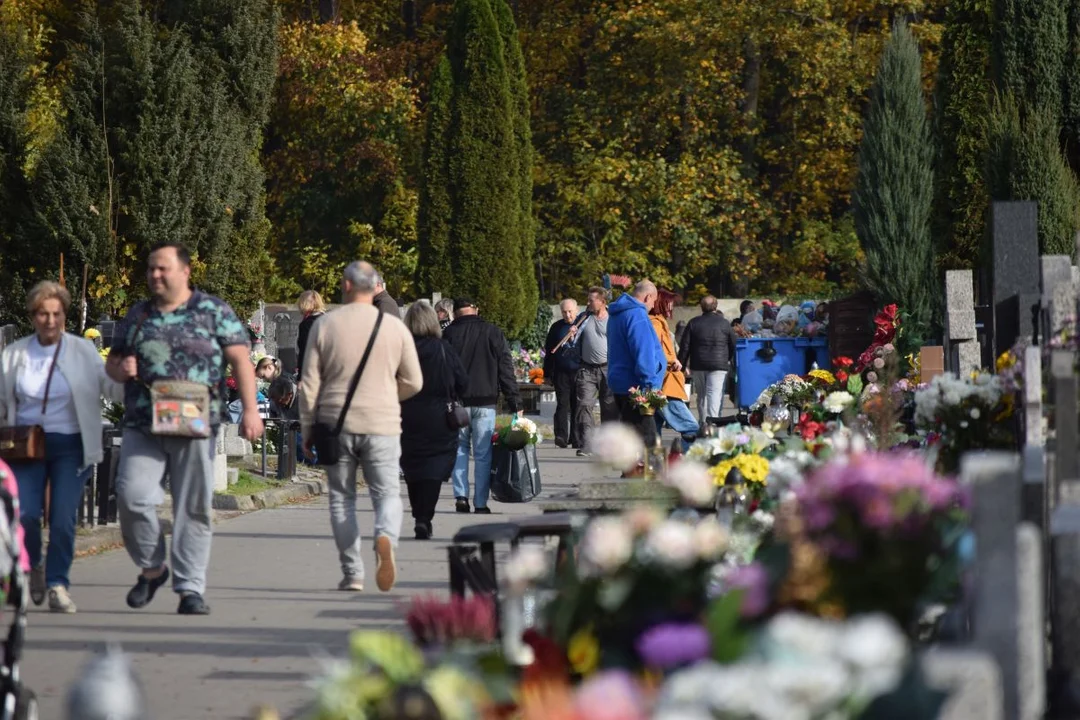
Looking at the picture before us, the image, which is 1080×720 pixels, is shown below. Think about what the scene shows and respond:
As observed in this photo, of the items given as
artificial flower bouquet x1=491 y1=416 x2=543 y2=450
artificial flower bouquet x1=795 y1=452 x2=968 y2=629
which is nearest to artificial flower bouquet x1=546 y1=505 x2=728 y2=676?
artificial flower bouquet x1=795 y1=452 x2=968 y2=629

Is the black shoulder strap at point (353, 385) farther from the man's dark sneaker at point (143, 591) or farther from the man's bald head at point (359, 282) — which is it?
the man's dark sneaker at point (143, 591)

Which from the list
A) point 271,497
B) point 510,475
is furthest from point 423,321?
point 271,497

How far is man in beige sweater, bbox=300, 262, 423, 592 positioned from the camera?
10.6 meters

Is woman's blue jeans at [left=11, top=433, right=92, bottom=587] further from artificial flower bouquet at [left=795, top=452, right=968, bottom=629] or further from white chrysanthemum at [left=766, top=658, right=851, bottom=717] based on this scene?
white chrysanthemum at [left=766, top=658, right=851, bottom=717]

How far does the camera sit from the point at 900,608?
445 centimetres

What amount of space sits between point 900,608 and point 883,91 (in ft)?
63.0

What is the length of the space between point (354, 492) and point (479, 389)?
4857 mm

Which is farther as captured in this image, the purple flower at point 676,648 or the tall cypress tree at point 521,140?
the tall cypress tree at point 521,140

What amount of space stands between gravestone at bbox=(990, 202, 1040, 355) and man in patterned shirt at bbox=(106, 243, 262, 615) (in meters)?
4.44

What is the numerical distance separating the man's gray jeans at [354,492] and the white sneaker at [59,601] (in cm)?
147

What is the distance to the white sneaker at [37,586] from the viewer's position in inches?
400

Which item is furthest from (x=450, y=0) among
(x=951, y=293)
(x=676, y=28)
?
(x=951, y=293)

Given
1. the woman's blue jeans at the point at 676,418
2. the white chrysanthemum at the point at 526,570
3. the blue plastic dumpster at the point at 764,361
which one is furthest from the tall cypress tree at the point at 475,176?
the white chrysanthemum at the point at 526,570

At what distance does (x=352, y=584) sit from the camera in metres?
10.7
